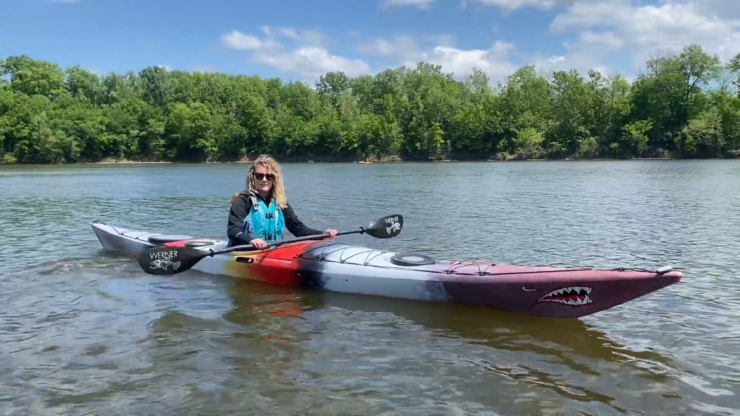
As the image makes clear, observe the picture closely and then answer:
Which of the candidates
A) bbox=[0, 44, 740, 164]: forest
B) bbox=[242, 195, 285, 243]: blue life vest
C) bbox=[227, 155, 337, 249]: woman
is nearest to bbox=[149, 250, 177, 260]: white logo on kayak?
bbox=[227, 155, 337, 249]: woman

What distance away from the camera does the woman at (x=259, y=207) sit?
24.4ft

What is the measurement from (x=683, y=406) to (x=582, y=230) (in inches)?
336

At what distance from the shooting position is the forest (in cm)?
6462

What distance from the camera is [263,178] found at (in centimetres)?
741

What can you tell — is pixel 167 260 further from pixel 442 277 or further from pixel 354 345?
pixel 442 277

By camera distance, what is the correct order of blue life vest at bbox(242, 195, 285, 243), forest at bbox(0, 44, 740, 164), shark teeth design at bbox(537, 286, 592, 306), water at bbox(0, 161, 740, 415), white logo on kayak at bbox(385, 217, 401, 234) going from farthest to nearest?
forest at bbox(0, 44, 740, 164) → white logo on kayak at bbox(385, 217, 401, 234) → blue life vest at bbox(242, 195, 285, 243) → shark teeth design at bbox(537, 286, 592, 306) → water at bbox(0, 161, 740, 415)

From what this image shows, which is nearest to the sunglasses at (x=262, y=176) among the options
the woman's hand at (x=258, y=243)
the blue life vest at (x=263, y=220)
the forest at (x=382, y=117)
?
the blue life vest at (x=263, y=220)

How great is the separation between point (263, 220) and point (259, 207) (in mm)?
184

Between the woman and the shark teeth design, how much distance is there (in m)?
3.43

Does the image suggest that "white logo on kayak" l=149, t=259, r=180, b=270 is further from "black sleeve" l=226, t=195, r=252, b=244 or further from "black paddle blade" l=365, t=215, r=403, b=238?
"black paddle blade" l=365, t=215, r=403, b=238

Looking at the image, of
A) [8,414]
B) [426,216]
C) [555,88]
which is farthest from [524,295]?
[555,88]

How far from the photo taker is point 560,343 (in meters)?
5.60

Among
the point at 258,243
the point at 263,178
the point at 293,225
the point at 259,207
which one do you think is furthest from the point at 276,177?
the point at 258,243

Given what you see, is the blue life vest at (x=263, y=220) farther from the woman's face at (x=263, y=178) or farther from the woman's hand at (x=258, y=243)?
the woman's hand at (x=258, y=243)
